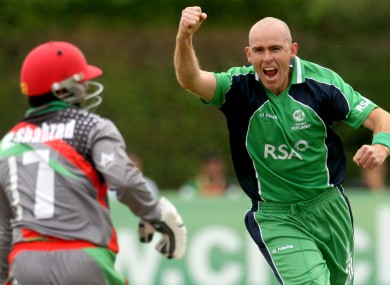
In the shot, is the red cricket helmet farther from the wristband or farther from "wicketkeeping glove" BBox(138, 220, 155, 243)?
the wristband

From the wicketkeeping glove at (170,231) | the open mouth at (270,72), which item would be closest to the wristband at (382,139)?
the open mouth at (270,72)

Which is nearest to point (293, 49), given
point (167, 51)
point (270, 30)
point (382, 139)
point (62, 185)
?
point (270, 30)

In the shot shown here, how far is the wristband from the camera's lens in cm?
767

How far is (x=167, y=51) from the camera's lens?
17.7 meters

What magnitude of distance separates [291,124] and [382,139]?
658mm

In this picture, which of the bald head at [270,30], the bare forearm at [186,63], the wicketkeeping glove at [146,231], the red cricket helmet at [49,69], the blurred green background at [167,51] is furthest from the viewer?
the blurred green background at [167,51]

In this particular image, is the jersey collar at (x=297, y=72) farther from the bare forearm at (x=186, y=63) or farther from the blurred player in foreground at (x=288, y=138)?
the bare forearm at (x=186, y=63)

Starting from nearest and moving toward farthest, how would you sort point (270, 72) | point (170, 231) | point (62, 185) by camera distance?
point (62, 185) → point (170, 231) → point (270, 72)

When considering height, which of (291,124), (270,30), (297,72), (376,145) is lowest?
(376,145)

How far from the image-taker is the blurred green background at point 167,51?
17.4 m

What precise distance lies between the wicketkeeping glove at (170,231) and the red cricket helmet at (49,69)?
93 centimetres

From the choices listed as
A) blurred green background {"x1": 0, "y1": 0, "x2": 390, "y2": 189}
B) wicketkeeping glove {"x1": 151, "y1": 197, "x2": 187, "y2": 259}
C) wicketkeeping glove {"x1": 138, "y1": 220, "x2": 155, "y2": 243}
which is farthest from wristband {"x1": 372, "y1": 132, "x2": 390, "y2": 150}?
blurred green background {"x1": 0, "y1": 0, "x2": 390, "y2": 189}

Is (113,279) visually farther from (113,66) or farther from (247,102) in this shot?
(113,66)

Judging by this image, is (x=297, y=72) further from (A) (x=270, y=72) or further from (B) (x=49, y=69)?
(B) (x=49, y=69)
